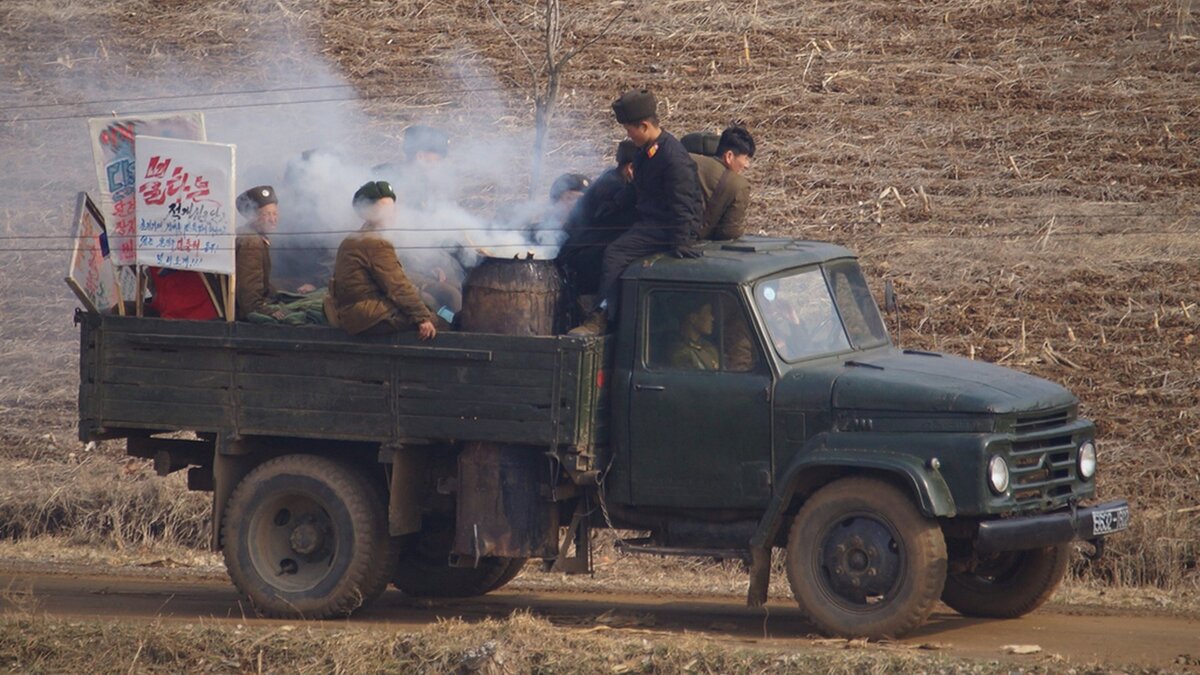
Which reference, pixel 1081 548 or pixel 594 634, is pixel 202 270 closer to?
pixel 594 634

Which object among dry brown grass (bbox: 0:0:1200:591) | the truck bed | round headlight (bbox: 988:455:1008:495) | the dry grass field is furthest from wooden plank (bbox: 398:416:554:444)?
dry brown grass (bbox: 0:0:1200:591)

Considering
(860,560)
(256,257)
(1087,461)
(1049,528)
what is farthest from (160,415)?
(1087,461)

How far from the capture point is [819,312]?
387 inches

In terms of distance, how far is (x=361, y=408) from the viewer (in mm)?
9969

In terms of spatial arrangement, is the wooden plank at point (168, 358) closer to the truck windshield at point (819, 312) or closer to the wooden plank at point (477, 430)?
the wooden plank at point (477, 430)

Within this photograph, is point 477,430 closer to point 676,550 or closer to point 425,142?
point 676,550

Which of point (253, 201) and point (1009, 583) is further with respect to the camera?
point (253, 201)

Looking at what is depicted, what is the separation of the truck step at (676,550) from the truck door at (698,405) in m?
0.25

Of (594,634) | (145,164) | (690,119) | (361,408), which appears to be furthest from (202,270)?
(690,119)

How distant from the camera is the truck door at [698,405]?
369 inches

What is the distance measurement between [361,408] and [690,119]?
9768mm

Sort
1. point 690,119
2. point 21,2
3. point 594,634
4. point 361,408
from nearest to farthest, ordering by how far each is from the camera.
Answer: point 594,634 < point 361,408 < point 690,119 < point 21,2

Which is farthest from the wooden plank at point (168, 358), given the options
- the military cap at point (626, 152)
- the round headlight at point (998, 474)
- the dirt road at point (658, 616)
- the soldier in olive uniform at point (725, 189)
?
the round headlight at point (998, 474)

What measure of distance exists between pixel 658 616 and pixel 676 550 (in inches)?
30.8
